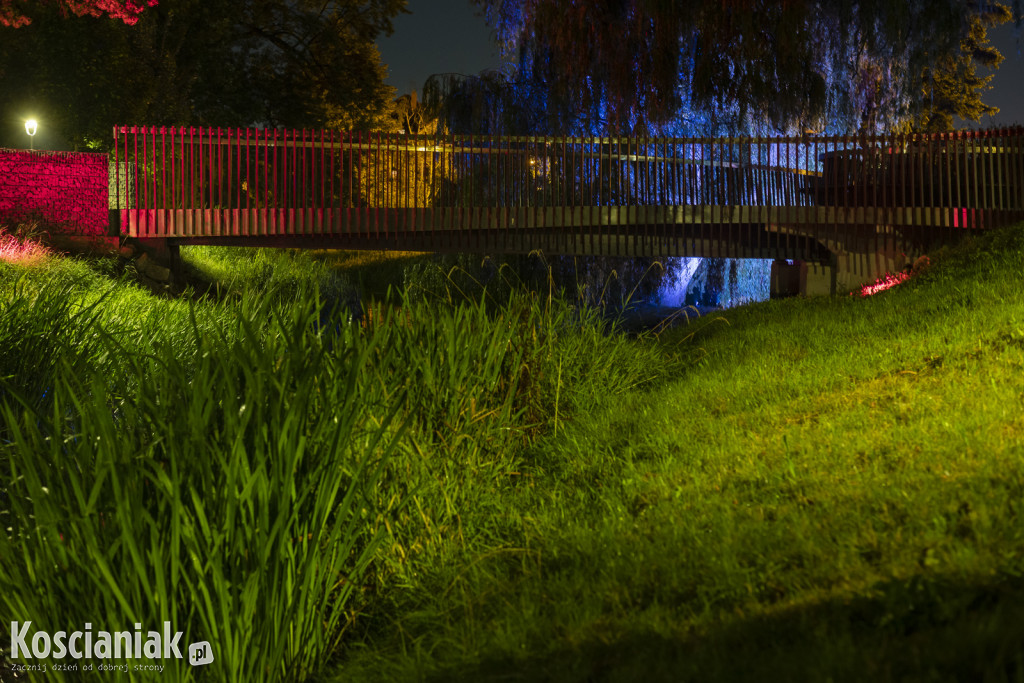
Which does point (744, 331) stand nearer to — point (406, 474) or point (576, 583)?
point (406, 474)

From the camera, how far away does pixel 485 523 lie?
5055 mm

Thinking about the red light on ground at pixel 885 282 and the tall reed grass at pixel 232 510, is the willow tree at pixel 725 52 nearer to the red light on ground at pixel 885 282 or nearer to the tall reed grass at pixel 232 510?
the red light on ground at pixel 885 282

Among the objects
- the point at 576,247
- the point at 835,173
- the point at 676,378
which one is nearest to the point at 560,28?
the point at 576,247

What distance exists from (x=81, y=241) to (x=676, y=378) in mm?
14203

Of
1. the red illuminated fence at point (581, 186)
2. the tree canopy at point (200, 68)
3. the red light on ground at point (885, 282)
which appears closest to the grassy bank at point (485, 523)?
the red light on ground at point (885, 282)

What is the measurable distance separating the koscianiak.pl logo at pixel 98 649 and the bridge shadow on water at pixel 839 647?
3.63 ft

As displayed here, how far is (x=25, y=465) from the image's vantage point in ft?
12.5

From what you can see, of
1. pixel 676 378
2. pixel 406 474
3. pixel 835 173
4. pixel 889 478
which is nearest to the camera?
pixel 889 478

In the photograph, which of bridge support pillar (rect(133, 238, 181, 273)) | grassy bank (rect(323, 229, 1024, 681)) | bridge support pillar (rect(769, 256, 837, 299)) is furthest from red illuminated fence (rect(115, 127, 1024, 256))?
grassy bank (rect(323, 229, 1024, 681))

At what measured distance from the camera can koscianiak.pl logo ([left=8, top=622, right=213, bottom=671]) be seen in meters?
3.51

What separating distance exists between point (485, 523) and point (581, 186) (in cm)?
1282

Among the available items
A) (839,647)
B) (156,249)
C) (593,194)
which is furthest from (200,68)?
(839,647)

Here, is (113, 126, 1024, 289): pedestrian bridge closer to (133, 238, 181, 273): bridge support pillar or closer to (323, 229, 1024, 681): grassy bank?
(133, 238, 181, 273): bridge support pillar

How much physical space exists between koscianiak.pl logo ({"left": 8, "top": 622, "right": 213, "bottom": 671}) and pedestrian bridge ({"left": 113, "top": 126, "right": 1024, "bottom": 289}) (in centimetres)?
1278
